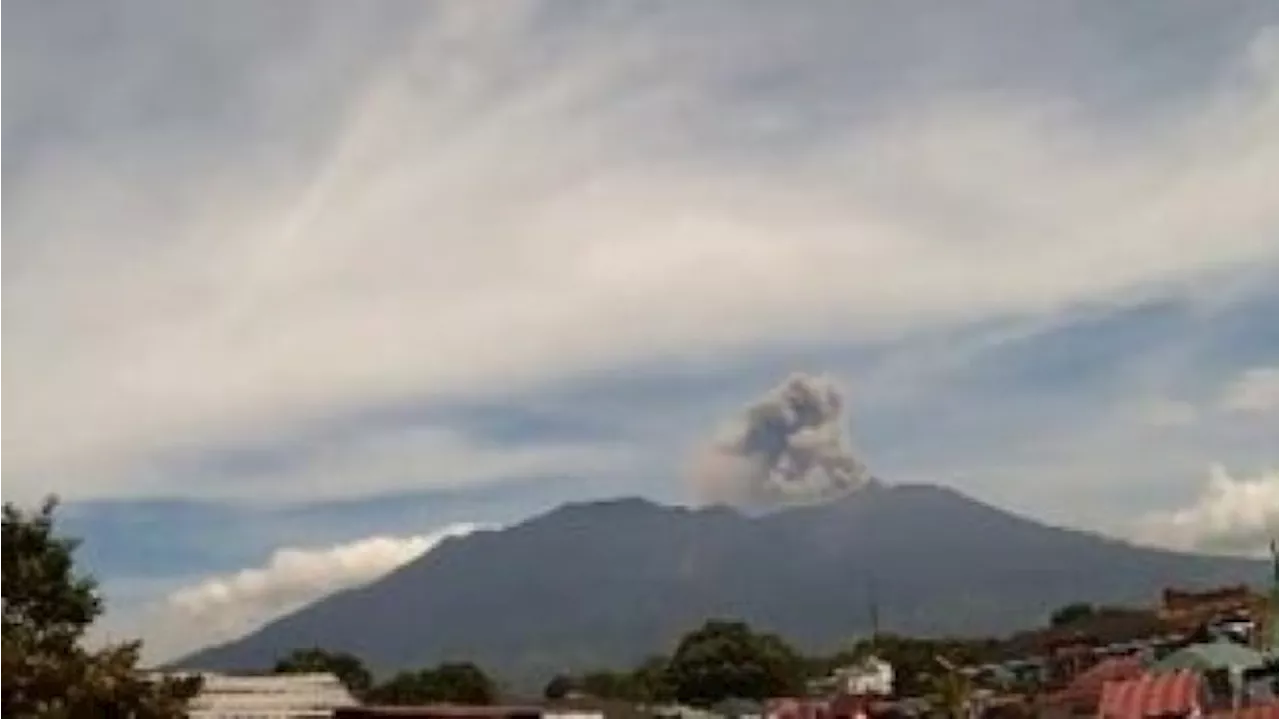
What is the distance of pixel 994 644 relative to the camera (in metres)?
99.4

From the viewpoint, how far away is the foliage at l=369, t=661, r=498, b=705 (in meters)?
77.1

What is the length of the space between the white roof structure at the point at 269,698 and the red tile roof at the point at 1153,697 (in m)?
13.0

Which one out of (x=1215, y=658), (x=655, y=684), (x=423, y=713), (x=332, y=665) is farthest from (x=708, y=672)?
(x=423, y=713)

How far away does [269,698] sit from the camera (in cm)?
3052

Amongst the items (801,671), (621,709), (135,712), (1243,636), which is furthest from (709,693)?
(135,712)

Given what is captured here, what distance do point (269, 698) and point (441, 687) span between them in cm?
5145

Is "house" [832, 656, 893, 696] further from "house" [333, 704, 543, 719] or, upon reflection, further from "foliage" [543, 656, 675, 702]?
"house" [333, 704, 543, 719]

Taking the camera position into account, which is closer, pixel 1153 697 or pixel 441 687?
pixel 1153 697

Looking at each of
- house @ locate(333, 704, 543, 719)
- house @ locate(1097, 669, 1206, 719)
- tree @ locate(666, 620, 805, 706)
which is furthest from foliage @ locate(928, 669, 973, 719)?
tree @ locate(666, 620, 805, 706)

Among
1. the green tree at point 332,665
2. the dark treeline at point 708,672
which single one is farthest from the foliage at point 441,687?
the green tree at point 332,665

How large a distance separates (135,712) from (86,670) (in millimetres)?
700

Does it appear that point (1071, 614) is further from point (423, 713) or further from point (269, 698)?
point (423, 713)

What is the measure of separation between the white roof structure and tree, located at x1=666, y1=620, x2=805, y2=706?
188ft

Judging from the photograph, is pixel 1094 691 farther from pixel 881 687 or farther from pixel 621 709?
pixel 881 687
